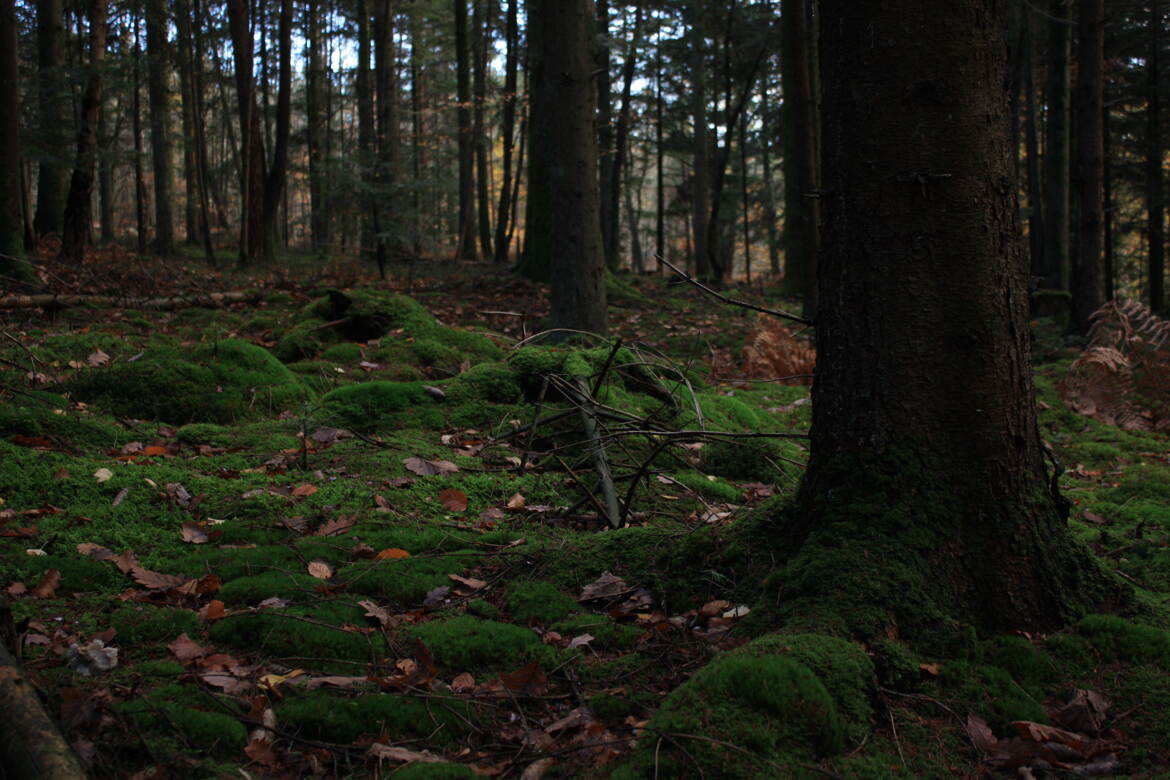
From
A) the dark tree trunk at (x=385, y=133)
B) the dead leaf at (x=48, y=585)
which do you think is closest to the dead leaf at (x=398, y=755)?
the dead leaf at (x=48, y=585)

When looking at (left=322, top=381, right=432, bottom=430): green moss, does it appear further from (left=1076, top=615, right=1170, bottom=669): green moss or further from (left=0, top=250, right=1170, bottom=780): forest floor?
(left=1076, top=615, right=1170, bottom=669): green moss

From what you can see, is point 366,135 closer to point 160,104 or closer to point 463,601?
point 160,104

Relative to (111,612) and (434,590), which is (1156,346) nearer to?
(434,590)

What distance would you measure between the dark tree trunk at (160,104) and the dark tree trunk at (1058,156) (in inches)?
641

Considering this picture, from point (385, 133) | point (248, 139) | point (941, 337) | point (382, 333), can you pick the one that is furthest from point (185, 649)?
point (385, 133)

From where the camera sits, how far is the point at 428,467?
185 inches

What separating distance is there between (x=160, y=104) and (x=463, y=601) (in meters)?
20.6

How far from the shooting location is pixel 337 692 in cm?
237

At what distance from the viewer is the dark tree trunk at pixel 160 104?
16.8 m

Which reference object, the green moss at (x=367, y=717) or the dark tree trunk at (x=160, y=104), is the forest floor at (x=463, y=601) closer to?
the green moss at (x=367, y=717)

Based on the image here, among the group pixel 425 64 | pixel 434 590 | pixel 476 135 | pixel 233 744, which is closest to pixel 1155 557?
pixel 434 590

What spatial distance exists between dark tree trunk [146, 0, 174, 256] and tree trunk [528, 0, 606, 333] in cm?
1049

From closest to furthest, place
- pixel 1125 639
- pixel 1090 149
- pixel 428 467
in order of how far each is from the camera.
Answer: pixel 1125 639, pixel 428 467, pixel 1090 149

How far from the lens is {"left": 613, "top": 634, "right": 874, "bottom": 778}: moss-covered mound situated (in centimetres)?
189
